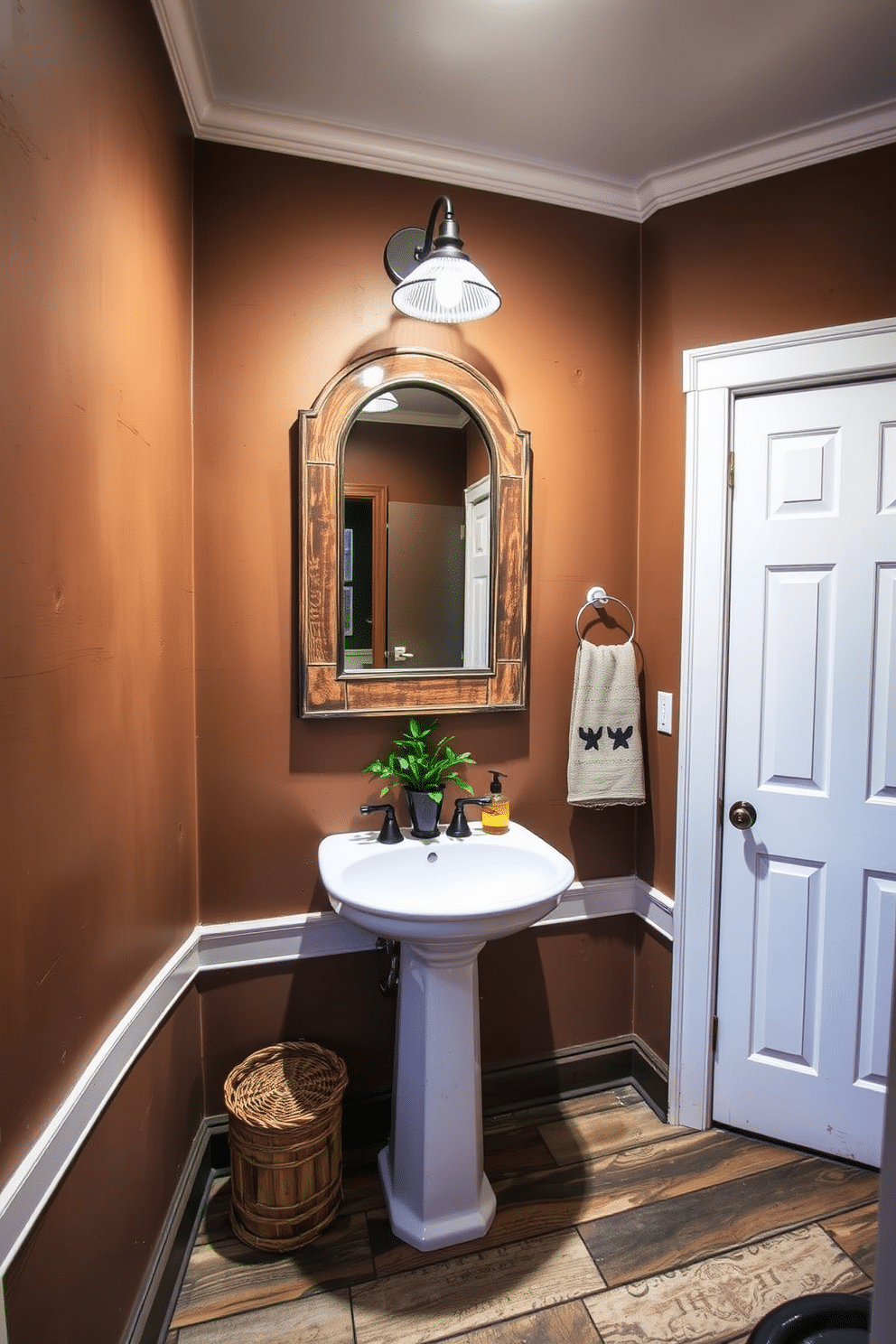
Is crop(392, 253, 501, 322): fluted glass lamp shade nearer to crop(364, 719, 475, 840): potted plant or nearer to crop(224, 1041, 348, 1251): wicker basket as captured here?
crop(364, 719, 475, 840): potted plant

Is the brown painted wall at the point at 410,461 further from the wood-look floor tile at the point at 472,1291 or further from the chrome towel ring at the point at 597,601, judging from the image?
the wood-look floor tile at the point at 472,1291

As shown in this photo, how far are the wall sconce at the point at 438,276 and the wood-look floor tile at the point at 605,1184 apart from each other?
6.97 feet

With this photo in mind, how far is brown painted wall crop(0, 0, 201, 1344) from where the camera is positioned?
2.81 feet

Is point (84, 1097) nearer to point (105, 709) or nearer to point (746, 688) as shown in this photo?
point (105, 709)

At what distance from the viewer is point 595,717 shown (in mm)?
1911

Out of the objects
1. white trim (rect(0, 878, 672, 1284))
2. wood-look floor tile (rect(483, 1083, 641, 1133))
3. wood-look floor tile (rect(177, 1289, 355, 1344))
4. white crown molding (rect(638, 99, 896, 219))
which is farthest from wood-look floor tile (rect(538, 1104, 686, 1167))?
white crown molding (rect(638, 99, 896, 219))

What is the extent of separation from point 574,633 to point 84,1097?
152 cm

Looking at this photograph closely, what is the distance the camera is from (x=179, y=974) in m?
1.54

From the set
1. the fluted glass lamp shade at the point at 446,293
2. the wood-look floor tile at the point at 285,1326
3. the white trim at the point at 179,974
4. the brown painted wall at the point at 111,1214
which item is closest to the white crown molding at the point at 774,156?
the fluted glass lamp shade at the point at 446,293

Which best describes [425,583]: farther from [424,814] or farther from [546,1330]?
[546,1330]

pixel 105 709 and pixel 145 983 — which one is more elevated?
pixel 105 709

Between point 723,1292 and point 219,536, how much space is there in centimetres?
201

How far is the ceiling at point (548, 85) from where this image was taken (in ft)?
4.53

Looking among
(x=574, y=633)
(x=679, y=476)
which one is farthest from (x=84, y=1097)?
(x=679, y=476)
